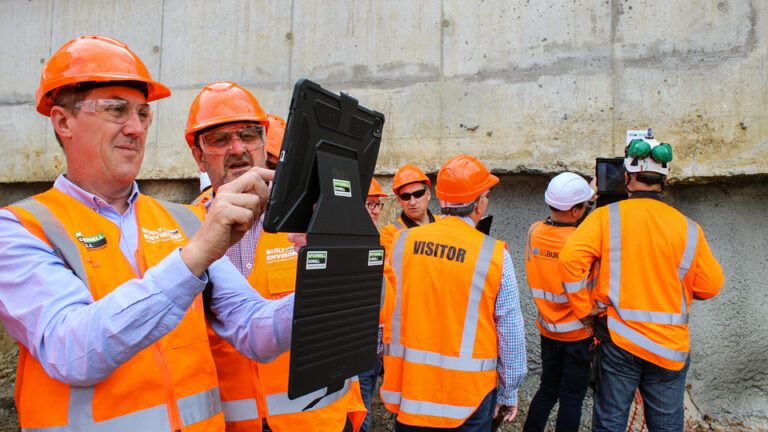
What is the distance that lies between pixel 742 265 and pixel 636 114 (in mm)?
1707

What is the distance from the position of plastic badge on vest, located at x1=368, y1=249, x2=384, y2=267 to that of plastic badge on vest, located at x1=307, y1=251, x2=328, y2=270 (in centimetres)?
18

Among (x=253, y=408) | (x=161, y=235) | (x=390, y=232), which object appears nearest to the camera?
(x=161, y=235)

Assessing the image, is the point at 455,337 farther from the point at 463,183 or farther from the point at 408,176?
the point at 408,176

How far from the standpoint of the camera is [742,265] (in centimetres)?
452

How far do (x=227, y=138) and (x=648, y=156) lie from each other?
2.72 meters

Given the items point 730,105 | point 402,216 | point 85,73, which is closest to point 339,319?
point 85,73

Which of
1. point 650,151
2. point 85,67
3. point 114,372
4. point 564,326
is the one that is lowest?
point 564,326

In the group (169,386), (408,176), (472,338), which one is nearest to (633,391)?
(472,338)

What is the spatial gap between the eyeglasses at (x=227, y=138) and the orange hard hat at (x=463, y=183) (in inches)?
49.6

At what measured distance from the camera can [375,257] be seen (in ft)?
4.34

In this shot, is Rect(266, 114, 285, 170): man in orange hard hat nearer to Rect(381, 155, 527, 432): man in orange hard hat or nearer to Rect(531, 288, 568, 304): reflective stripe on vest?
Rect(381, 155, 527, 432): man in orange hard hat

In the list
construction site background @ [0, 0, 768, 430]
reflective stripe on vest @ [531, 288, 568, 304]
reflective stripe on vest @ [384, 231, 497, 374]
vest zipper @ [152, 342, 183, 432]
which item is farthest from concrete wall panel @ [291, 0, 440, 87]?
vest zipper @ [152, 342, 183, 432]

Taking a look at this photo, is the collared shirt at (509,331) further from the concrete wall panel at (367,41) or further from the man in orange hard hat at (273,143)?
the concrete wall panel at (367,41)

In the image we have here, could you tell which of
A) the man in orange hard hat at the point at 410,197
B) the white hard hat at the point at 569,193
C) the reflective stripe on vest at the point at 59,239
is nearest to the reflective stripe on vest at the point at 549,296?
the white hard hat at the point at 569,193
